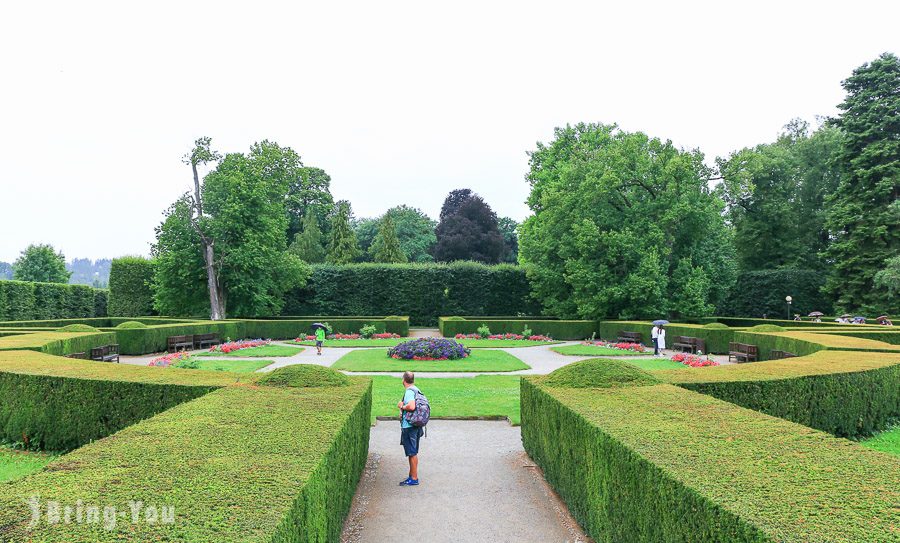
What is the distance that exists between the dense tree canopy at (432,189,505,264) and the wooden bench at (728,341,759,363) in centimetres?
4031

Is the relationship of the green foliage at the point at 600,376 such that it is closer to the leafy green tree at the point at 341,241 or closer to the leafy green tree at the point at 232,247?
the leafy green tree at the point at 232,247

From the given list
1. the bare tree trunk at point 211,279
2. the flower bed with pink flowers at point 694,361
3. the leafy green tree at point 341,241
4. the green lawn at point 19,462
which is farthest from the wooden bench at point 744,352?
the leafy green tree at point 341,241

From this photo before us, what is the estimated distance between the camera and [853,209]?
3825 centimetres

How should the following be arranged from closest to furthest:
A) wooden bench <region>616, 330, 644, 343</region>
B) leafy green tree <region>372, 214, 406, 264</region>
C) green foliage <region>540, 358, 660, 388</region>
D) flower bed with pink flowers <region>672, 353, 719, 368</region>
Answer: green foliage <region>540, 358, 660, 388</region> < flower bed with pink flowers <region>672, 353, 719, 368</region> < wooden bench <region>616, 330, 644, 343</region> < leafy green tree <region>372, 214, 406, 264</region>

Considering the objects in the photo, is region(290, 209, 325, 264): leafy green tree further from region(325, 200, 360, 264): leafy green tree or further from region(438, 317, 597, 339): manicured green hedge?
region(438, 317, 597, 339): manicured green hedge

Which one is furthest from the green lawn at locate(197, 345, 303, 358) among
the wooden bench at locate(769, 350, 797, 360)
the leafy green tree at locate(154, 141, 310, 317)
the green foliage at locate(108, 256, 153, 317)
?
the green foliage at locate(108, 256, 153, 317)

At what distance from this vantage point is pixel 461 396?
1367 cm

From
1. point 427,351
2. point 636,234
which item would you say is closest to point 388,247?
point 636,234

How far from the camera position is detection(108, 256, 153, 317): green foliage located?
41.6 meters

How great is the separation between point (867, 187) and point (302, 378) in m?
42.3

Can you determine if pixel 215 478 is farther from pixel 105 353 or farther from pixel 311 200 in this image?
pixel 311 200

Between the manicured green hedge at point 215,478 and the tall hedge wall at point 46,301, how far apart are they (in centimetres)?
3420

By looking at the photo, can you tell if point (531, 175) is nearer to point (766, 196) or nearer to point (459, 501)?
point (766, 196)

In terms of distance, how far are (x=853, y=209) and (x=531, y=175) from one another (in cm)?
2233
